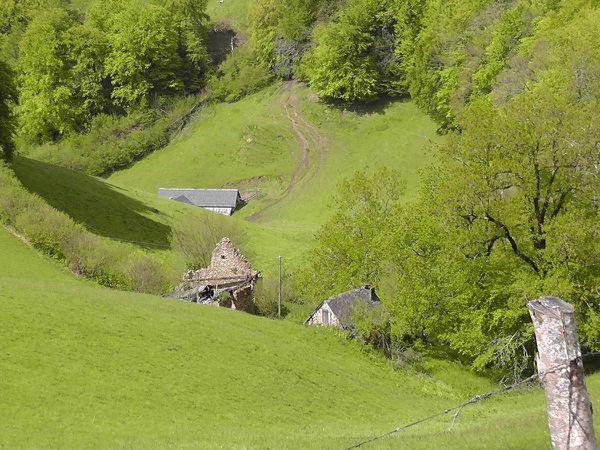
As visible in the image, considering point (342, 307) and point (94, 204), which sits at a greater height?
point (94, 204)

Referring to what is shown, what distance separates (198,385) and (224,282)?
22436mm

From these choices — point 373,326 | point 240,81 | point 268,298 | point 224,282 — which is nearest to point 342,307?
point 373,326

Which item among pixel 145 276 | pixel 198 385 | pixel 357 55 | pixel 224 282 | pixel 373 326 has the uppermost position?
pixel 357 55

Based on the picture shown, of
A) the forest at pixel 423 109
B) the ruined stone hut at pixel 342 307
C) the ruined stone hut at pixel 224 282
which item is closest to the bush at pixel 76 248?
the ruined stone hut at pixel 224 282

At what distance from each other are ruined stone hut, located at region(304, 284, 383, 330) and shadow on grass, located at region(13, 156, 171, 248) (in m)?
21.0

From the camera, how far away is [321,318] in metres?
44.3

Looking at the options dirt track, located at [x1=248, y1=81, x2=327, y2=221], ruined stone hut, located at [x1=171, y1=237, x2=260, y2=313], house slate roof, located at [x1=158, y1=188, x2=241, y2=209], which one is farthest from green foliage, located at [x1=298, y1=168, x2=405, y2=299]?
house slate roof, located at [x1=158, y1=188, x2=241, y2=209]

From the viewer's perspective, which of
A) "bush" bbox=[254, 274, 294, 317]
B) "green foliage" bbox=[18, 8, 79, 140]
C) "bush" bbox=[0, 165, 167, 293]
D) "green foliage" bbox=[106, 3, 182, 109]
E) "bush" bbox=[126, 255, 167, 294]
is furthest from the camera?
"green foliage" bbox=[106, 3, 182, 109]

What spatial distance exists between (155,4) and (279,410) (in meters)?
121

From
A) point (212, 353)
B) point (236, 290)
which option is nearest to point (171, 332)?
point (212, 353)

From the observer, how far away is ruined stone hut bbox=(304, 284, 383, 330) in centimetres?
4234

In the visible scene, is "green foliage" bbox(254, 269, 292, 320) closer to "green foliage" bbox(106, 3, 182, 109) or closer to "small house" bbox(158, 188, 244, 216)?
"small house" bbox(158, 188, 244, 216)

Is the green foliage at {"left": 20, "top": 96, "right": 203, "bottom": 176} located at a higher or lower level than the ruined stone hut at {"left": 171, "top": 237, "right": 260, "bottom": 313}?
higher

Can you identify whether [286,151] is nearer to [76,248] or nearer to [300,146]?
[300,146]
